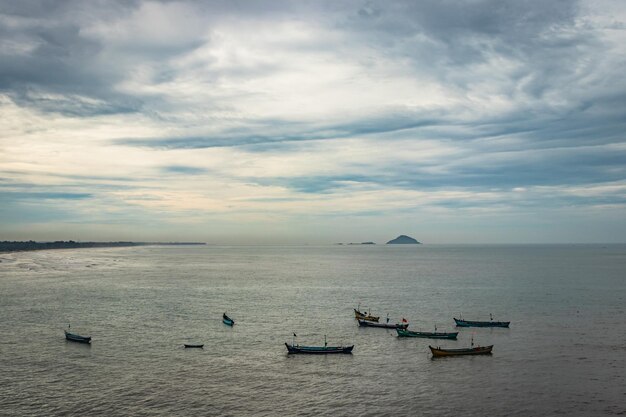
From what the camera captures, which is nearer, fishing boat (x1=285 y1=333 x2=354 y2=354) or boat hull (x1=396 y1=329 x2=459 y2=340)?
fishing boat (x1=285 y1=333 x2=354 y2=354)

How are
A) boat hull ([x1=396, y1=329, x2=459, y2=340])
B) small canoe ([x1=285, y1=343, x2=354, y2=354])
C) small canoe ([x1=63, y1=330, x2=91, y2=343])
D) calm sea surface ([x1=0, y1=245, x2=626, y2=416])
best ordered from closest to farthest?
calm sea surface ([x1=0, y1=245, x2=626, y2=416]), small canoe ([x1=285, y1=343, x2=354, y2=354]), small canoe ([x1=63, y1=330, x2=91, y2=343]), boat hull ([x1=396, y1=329, x2=459, y2=340])

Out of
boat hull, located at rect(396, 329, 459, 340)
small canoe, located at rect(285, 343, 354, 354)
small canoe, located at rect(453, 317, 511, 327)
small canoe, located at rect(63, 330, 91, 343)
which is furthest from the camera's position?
small canoe, located at rect(453, 317, 511, 327)

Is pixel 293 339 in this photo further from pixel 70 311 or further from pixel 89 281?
pixel 89 281

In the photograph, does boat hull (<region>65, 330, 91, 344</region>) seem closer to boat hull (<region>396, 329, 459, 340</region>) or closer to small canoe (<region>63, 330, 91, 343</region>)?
small canoe (<region>63, 330, 91, 343</region>)

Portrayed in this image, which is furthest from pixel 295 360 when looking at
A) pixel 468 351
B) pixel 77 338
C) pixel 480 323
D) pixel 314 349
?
pixel 480 323

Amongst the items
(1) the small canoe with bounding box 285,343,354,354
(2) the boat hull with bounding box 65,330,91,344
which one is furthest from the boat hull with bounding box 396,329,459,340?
(2) the boat hull with bounding box 65,330,91,344

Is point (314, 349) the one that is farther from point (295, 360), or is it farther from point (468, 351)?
point (468, 351)

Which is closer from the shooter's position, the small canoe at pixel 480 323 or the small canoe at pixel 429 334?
the small canoe at pixel 429 334

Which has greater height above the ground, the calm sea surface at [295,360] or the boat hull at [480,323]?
the boat hull at [480,323]

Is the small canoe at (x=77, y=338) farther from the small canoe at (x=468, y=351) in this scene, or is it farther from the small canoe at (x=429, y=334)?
the small canoe at (x=468, y=351)

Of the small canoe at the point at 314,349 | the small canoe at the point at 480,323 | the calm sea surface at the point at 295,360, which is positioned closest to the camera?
the calm sea surface at the point at 295,360

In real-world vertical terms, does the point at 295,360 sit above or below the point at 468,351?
below

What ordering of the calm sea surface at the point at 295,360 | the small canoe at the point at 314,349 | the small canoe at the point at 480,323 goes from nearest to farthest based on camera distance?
the calm sea surface at the point at 295,360, the small canoe at the point at 314,349, the small canoe at the point at 480,323

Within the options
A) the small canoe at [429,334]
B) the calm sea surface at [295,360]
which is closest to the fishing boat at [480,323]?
the calm sea surface at [295,360]
